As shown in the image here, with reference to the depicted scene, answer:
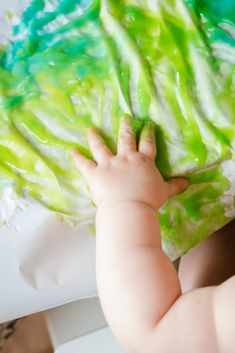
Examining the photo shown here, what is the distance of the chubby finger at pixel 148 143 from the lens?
1.77 ft

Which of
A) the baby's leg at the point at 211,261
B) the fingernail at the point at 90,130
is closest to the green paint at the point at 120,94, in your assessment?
the fingernail at the point at 90,130

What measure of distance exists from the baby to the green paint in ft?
0.06

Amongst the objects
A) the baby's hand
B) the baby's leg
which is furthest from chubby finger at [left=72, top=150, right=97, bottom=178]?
the baby's leg

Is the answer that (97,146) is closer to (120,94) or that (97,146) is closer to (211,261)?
(120,94)

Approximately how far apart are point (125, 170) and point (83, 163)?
0.04 m

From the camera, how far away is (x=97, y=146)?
1.77ft

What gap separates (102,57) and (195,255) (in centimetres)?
30

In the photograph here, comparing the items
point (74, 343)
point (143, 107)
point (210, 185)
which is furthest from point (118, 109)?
point (74, 343)

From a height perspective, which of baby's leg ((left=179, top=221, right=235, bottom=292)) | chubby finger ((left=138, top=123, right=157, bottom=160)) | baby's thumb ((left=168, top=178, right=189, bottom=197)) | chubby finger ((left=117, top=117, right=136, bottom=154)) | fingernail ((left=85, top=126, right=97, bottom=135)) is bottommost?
baby's leg ((left=179, top=221, right=235, bottom=292))

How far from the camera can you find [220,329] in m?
0.45

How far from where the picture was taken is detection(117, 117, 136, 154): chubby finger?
0.54 m

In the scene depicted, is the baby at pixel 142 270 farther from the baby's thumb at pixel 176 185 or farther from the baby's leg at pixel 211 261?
the baby's leg at pixel 211 261

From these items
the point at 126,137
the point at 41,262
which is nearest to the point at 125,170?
Answer: the point at 126,137

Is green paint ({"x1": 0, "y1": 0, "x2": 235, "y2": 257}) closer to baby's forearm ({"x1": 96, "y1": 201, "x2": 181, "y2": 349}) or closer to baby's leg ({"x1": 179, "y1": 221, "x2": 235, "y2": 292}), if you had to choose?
baby's forearm ({"x1": 96, "y1": 201, "x2": 181, "y2": 349})
